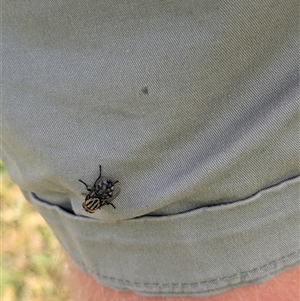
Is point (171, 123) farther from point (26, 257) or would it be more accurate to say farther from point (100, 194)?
point (26, 257)

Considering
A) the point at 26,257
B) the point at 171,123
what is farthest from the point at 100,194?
the point at 26,257

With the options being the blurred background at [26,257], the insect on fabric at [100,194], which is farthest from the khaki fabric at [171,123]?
the blurred background at [26,257]

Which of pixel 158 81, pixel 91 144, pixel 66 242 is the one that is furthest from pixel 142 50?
pixel 66 242

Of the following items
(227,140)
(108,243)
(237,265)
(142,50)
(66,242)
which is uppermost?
(142,50)

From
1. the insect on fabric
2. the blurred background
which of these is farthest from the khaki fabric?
the blurred background

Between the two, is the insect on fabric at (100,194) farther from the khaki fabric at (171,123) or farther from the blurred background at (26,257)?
the blurred background at (26,257)

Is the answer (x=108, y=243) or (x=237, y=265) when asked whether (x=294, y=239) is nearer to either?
(x=237, y=265)
